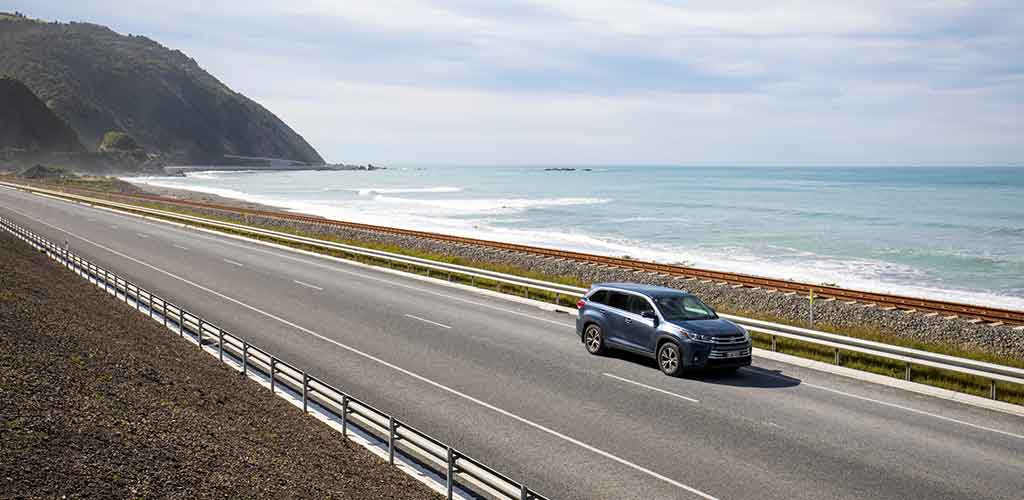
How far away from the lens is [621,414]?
498 inches

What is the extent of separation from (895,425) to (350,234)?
42.5 metres

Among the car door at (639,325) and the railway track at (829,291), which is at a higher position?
the car door at (639,325)

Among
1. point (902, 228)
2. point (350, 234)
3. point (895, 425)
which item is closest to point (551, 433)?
point (895, 425)

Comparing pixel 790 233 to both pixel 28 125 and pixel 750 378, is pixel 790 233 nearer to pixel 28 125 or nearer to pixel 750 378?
pixel 750 378

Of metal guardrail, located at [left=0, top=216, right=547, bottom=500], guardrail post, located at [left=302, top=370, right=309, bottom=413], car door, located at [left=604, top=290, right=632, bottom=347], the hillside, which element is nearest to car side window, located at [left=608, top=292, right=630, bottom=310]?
car door, located at [left=604, top=290, right=632, bottom=347]

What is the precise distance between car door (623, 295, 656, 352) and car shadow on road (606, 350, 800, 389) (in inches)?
23.3

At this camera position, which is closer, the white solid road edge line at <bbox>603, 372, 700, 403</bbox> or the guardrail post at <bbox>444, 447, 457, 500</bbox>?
the guardrail post at <bbox>444, 447, 457, 500</bbox>

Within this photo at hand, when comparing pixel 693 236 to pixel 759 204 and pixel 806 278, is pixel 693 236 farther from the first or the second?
pixel 759 204

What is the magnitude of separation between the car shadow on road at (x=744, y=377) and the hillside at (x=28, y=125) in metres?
183

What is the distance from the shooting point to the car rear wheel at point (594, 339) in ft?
56.2

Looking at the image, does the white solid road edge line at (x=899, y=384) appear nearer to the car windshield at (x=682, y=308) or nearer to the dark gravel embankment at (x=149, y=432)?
the car windshield at (x=682, y=308)

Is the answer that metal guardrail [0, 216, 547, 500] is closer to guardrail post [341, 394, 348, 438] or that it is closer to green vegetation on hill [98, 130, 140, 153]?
guardrail post [341, 394, 348, 438]

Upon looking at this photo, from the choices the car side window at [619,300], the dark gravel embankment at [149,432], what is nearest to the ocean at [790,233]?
the car side window at [619,300]

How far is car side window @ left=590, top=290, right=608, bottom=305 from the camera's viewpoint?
57.2ft
